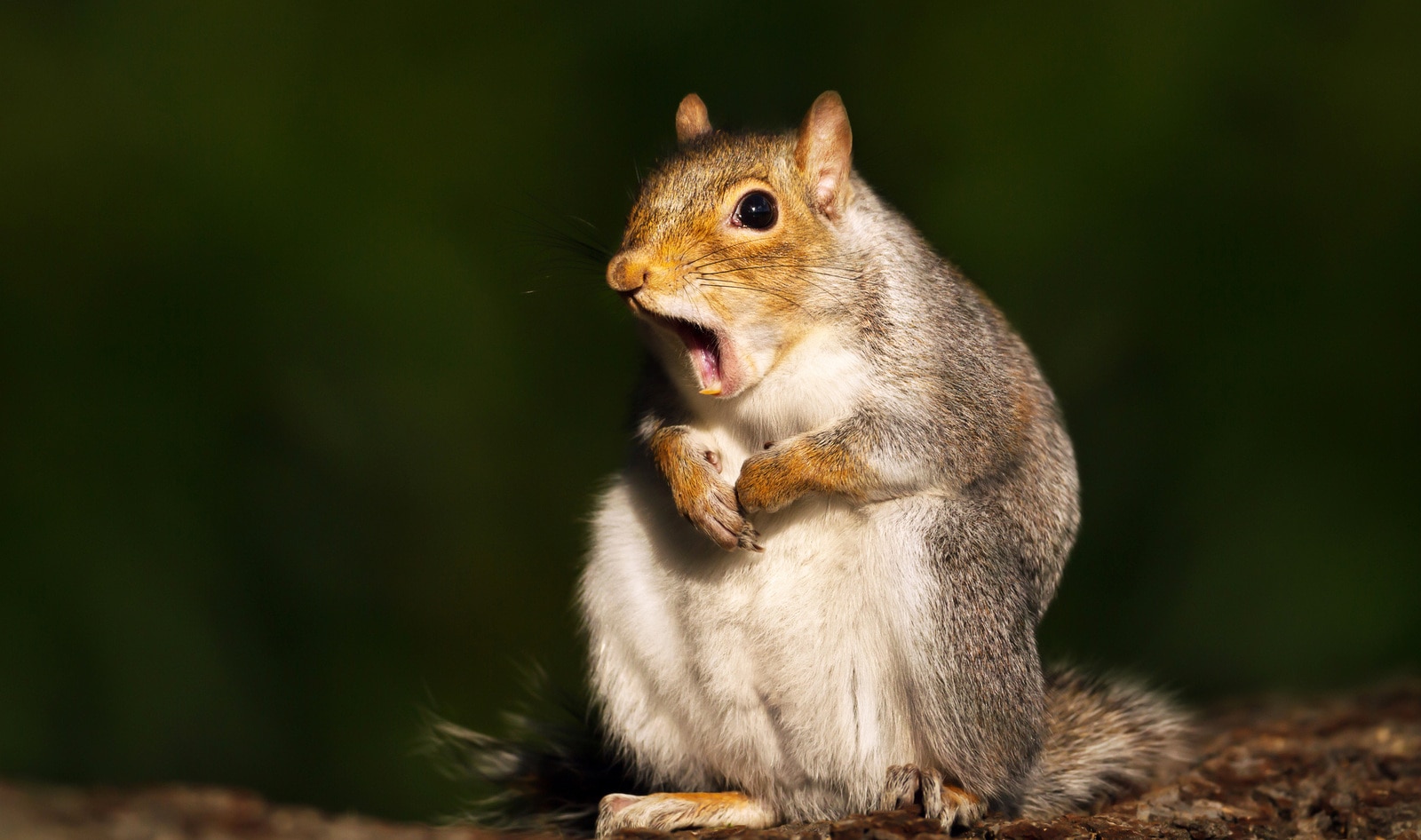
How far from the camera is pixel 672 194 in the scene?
246 centimetres

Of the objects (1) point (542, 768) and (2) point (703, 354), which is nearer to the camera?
(2) point (703, 354)

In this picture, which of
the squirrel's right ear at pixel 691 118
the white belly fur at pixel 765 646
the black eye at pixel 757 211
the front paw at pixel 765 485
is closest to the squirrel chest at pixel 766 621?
the white belly fur at pixel 765 646

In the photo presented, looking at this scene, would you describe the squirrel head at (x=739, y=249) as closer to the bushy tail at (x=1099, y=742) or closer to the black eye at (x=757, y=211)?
the black eye at (x=757, y=211)

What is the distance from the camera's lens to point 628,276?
7.36ft

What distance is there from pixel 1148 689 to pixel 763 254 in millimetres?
1504

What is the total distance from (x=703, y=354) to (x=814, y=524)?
1.28ft

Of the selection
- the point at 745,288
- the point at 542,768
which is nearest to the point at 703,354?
the point at 745,288

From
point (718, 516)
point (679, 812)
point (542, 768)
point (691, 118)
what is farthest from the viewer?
point (542, 768)

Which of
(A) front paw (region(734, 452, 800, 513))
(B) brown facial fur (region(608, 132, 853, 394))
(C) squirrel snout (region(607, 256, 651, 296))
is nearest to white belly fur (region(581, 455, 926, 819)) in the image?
(A) front paw (region(734, 452, 800, 513))

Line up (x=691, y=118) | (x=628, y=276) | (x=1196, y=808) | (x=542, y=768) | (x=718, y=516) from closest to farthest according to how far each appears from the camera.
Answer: (x=628, y=276) → (x=718, y=516) → (x=1196, y=808) → (x=691, y=118) → (x=542, y=768)

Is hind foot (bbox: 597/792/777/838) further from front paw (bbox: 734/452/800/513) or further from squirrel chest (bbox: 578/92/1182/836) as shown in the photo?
front paw (bbox: 734/452/800/513)

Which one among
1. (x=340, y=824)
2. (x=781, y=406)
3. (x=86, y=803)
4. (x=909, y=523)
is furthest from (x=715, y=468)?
(x=86, y=803)

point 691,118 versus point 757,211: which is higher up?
point 691,118

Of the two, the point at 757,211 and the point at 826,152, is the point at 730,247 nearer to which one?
the point at 757,211
